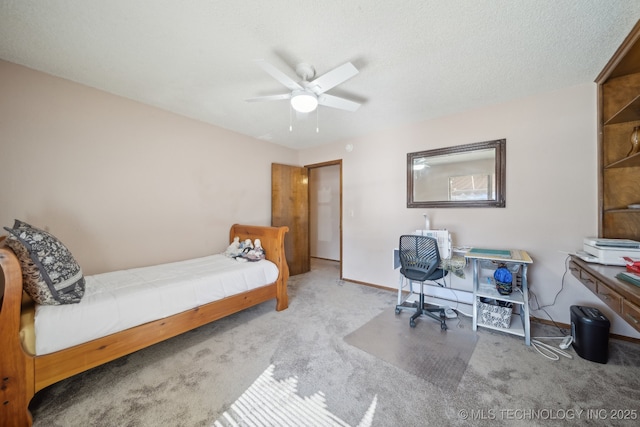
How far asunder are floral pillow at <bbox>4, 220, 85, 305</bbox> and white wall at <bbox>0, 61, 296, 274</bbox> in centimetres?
93

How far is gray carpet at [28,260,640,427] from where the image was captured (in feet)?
4.34

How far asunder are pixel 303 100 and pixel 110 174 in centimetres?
227

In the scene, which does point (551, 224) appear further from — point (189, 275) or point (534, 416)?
point (189, 275)

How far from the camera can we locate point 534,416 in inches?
51.4

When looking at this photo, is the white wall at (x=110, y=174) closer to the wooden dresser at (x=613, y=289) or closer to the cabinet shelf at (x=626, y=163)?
the wooden dresser at (x=613, y=289)

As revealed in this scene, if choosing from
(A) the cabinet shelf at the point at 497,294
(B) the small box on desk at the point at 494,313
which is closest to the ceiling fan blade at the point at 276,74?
(A) the cabinet shelf at the point at 497,294

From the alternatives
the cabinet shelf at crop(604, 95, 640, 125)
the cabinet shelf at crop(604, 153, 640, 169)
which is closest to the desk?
the cabinet shelf at crop(604, 153, 640, 169)

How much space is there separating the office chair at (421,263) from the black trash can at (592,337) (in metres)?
0.98

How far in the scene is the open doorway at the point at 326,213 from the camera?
5.43m

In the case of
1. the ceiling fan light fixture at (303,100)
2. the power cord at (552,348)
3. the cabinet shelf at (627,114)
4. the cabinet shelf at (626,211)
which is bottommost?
the power cord at (552,348)

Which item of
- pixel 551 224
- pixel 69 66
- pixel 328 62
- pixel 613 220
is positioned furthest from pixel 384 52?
pixel 69 66

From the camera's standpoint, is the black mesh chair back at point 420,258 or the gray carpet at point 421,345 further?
the black mesh chair back at point 420,258

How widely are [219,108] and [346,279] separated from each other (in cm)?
322

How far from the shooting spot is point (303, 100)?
1.90 metres
